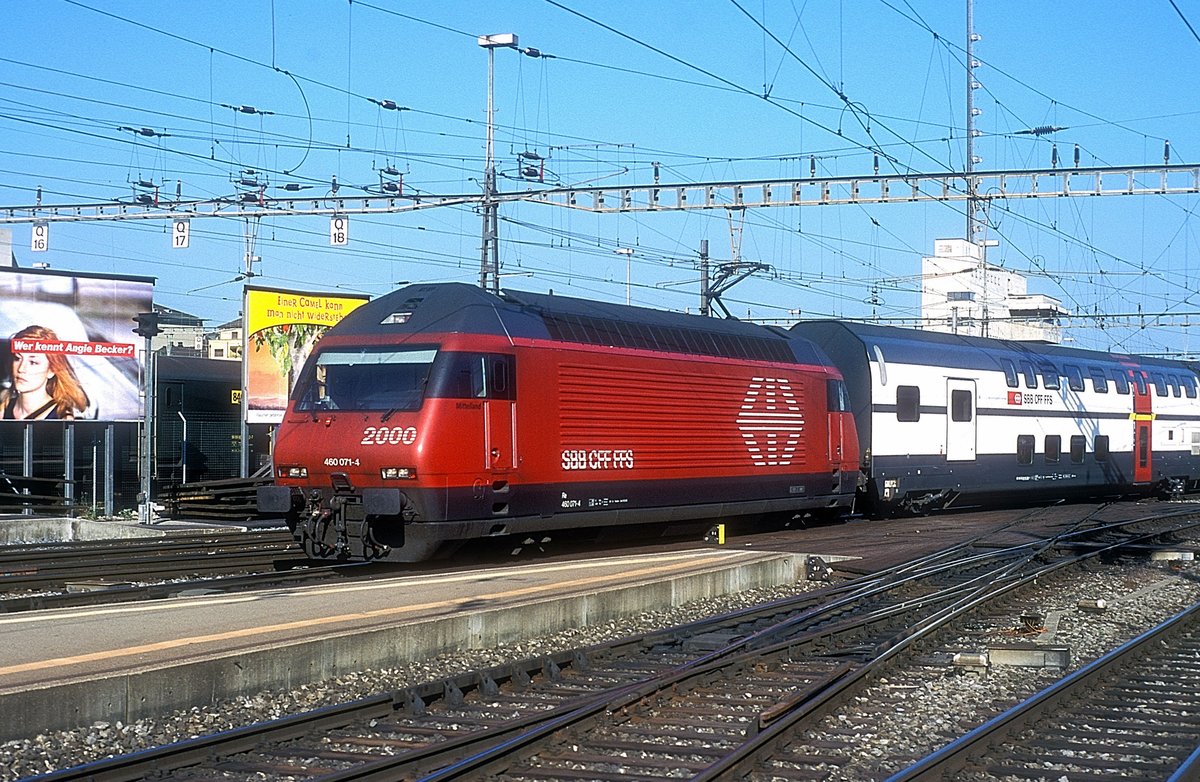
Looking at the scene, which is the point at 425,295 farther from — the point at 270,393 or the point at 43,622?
the point at 270,393

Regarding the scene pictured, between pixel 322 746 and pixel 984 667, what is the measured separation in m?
5.51

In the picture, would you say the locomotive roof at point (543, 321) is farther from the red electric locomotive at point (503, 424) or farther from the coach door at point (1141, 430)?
the coach door at point (1141, 430)

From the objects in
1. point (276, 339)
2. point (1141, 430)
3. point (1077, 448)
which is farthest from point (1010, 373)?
point (276, 339)

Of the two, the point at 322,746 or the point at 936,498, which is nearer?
the point at 322,746

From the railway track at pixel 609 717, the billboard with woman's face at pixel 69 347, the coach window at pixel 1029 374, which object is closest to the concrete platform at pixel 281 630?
the railway track at pixel 609 717

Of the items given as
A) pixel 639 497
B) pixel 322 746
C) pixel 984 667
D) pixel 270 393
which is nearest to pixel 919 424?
pixel 639 497

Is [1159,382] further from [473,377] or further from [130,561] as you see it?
[130,561]

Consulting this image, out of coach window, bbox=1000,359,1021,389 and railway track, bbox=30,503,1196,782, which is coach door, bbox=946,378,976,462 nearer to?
coach window, bbox=1000,359,1021,389

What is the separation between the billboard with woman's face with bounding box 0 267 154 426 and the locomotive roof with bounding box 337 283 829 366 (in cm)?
1166

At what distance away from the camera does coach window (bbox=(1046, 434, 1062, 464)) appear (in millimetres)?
29812

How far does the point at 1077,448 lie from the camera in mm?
30797

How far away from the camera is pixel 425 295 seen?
16.7m

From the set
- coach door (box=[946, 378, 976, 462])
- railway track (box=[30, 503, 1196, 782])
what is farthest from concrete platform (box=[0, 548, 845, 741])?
coach door (box=[946, 378, 976, 462])

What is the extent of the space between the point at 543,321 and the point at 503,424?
1869mm
